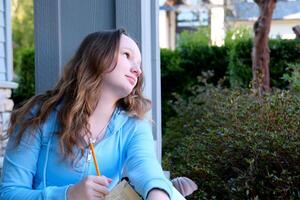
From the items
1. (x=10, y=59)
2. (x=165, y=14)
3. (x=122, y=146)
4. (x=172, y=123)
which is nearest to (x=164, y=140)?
(x=172, y=123)

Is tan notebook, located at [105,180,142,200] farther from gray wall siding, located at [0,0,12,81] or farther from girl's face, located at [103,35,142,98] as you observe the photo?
gray wall siding, located at [0,0,12,81]

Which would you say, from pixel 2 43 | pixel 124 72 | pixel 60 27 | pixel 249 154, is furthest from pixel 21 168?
pixel 2 43

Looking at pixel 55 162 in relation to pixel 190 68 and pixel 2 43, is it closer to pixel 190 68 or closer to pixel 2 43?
pixel 2 43

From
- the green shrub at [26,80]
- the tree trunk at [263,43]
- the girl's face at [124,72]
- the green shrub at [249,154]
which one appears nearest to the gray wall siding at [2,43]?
the green shrub at [249,154]

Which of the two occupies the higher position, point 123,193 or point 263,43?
point 263,43

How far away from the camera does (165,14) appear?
60.3ft

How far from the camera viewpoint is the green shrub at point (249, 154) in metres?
3.08

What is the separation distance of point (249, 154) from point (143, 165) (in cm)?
176

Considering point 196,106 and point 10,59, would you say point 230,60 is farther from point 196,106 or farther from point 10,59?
point 10,59

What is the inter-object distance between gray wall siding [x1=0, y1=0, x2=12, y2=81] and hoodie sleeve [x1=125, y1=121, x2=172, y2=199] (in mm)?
3669

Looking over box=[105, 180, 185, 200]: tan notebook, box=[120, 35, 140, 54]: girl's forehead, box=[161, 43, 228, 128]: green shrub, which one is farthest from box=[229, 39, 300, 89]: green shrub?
box=[105, 180, 185, 200]: tan notebook

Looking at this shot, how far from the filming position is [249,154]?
325cm

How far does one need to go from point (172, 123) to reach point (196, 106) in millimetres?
395

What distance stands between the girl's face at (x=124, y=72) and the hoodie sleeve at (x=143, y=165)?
0.13 m
